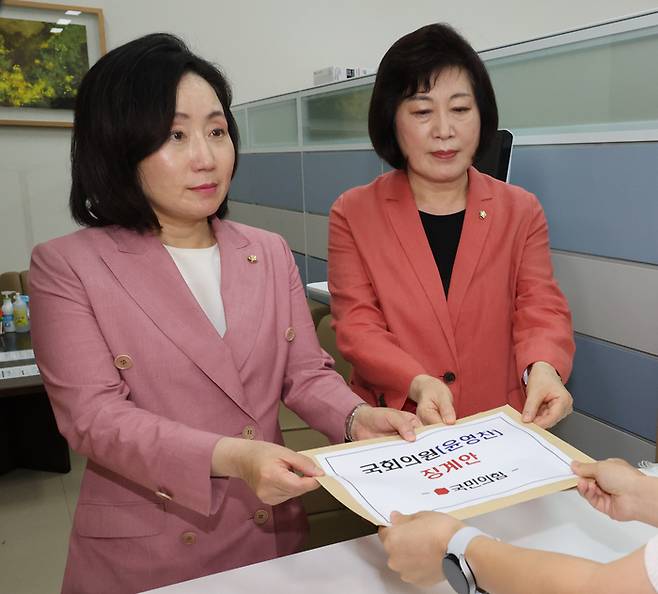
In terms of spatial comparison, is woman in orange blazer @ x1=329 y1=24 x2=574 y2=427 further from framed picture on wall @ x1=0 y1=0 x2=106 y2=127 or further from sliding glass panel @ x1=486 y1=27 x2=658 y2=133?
framed picture on wall @ x1=0 y1=0 x2=106 y2=127

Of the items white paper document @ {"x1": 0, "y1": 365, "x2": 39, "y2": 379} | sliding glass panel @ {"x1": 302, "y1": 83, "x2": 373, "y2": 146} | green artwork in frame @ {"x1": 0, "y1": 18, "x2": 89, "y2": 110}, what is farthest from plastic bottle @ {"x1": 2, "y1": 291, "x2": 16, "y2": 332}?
green artwork in frame @ {"x1": 0, "y1": 18, "x2": 89, "y2": 110}

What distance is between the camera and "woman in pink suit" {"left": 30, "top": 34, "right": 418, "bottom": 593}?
3.44ft

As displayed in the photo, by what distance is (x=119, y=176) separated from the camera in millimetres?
1144

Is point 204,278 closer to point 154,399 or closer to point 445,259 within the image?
point 154,399

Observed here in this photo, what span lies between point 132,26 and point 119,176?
4.27 meters

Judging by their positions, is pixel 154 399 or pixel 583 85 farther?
pixel 583 85

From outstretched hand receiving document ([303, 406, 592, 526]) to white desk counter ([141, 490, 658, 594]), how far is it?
4.1 inches

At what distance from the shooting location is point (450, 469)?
3.21 ft

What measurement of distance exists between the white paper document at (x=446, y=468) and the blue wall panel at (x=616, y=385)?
88cm

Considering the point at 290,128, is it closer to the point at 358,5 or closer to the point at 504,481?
the point at 358,5

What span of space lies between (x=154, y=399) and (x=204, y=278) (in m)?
0.25

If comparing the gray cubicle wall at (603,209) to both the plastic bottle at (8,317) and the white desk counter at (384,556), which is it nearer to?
the white desk counter at (384,556)

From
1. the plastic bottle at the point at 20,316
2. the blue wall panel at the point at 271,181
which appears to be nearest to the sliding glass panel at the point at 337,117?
the blue wall panel at the point at 271,181

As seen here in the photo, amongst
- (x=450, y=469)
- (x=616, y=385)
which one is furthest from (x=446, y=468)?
(x=616, y=385)
